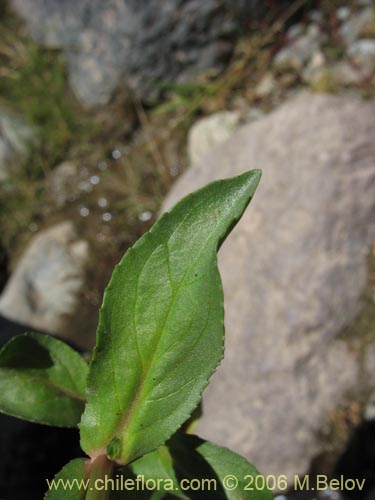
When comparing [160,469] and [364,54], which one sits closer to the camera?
[160,469]

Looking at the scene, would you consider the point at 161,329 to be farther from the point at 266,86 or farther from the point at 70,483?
the point at 266,86

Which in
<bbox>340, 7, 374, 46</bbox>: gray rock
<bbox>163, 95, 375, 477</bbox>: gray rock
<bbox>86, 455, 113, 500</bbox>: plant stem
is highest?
<bbox>340, 7, 374, 46</bbox>: gray rock

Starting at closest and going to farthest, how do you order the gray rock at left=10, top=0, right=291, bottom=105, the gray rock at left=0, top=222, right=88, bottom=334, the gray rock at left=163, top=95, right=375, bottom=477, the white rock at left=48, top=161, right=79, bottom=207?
the gray rock at left=163, top=95, right=375, bottom=477, the gray rock at left=0, top=222, right=88, bottom=334, the gray rock at left=10, top=0, right=291, bottom=105, the white rock at left=48, top=161, right=79, bottom=207

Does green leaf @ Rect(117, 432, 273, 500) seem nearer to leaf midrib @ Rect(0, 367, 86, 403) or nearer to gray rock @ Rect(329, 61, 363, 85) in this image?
leaf midrib @ Rect(0, 367, 86, 403)

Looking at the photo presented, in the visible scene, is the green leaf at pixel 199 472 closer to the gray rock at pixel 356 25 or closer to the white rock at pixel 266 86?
the white rock at pixel 266 86

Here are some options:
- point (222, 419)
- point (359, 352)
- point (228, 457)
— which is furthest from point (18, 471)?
point (228, 457)

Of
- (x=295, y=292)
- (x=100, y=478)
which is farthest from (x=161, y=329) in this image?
(x=295, y=292)

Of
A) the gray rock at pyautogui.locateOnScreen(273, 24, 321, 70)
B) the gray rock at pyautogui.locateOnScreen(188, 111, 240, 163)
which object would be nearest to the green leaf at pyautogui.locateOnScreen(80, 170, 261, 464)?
the gray rock at pyautogui.locateOnScreen(188, 111, 240, 163)
